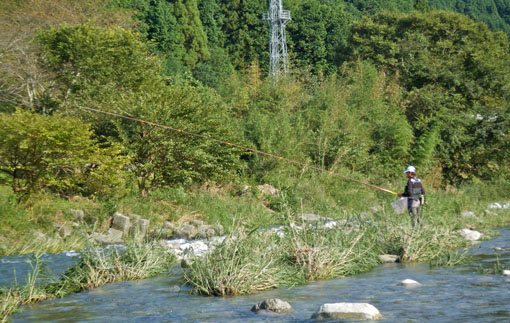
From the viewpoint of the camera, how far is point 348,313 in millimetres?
7020

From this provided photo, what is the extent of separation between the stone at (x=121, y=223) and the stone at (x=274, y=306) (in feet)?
34.8

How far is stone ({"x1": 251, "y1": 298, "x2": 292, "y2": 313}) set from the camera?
24.4 ft

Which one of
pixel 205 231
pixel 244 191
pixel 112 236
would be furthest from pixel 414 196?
pixel 244 191

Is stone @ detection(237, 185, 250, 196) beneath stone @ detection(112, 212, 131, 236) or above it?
above

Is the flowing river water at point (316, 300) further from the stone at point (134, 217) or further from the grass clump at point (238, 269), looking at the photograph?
the stone at point (134, 217)

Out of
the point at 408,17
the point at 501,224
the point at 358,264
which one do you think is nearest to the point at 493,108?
the point at 408,17

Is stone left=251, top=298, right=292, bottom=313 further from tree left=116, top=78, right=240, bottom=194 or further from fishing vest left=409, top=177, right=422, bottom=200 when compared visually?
tree left=116, top=78, right=240, bottom=194

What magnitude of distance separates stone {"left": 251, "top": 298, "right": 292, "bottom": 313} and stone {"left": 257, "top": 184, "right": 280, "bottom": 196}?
1665cm

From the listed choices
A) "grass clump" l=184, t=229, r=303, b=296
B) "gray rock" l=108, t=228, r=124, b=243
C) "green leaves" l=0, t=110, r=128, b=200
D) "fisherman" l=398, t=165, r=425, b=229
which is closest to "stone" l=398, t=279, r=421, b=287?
"grass clump" l=184, t=229, r=303, b=296

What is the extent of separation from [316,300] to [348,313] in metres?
1.21

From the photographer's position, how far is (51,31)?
77.7 feet

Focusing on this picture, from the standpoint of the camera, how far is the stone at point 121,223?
1772 cm

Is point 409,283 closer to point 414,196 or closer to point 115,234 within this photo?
point 414,196

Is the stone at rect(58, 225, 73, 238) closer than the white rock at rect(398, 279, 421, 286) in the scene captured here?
No
